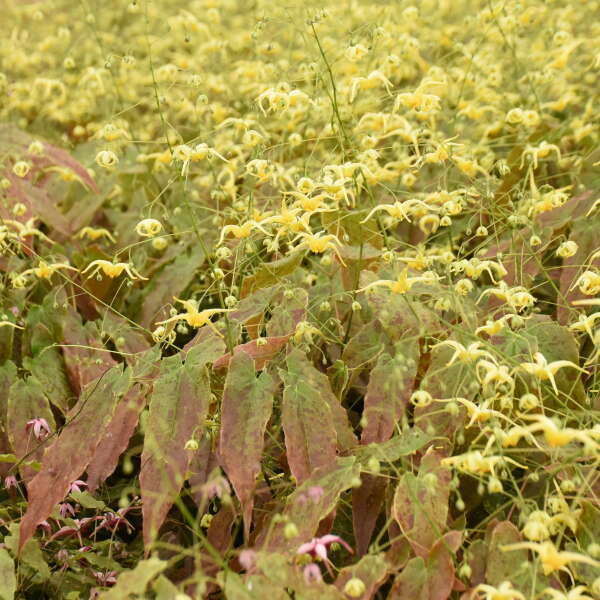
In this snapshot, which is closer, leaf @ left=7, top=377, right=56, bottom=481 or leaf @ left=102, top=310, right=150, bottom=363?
leaf @ left=7, top=377, right=56, bottom=481

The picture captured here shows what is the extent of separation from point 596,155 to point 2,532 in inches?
57.0

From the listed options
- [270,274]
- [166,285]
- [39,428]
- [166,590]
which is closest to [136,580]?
[166,590]

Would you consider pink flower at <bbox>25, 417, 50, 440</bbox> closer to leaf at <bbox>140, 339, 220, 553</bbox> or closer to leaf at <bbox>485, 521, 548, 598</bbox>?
leaf at <bbox>140, 339, 220, 553</bbox>

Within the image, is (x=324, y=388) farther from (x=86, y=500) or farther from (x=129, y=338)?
(x=129, y=338)

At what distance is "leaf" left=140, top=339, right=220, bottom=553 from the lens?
50.1 inches

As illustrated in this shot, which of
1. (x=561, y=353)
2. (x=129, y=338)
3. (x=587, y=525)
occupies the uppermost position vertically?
(x=129, y=338)

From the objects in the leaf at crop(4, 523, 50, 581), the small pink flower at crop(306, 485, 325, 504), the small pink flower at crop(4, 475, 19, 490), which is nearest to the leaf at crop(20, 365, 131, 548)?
the leaf at crop(4, 523, 50, 581)

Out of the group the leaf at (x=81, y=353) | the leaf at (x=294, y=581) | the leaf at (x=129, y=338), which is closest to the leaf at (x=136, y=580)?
the leaf at (x=294, y=581)

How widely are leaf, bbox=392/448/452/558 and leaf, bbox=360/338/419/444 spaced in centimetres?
13

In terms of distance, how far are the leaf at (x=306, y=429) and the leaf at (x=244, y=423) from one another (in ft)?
0.10

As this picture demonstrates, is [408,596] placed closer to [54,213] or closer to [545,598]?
[545,598]

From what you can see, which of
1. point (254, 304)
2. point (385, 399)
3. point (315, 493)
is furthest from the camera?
point (254, 304)

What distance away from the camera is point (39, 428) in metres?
1.59

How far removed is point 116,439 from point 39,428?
0.61 ft
